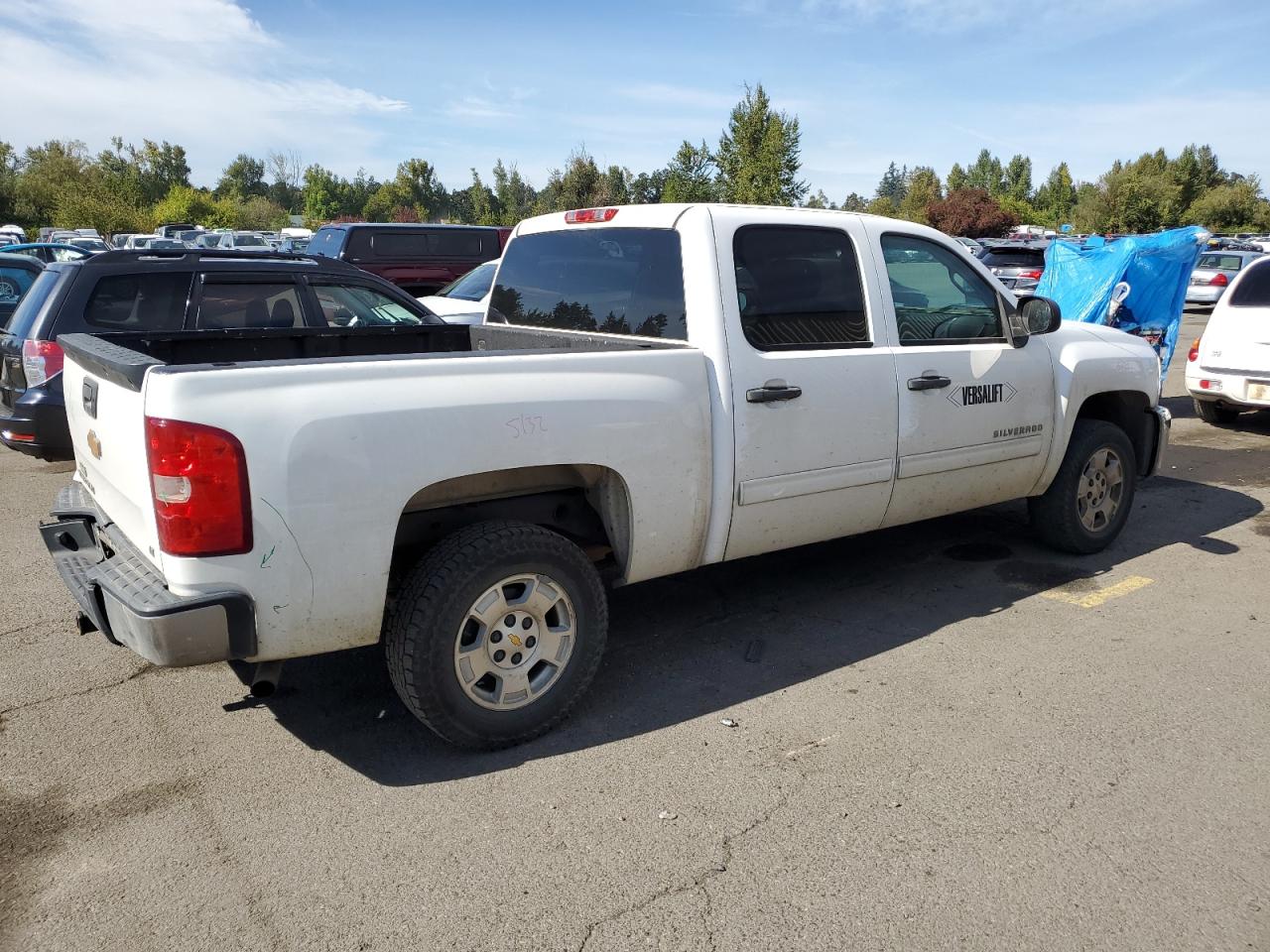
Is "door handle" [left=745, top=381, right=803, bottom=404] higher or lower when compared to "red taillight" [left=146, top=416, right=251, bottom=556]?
higher

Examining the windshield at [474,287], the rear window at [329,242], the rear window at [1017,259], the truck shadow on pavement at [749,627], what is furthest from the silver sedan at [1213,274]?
the truck shadow on pavement at [749,627]

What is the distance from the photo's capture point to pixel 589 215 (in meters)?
4.58

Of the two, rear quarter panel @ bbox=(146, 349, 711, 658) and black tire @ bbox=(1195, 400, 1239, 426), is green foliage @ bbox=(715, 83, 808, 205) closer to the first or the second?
black tire @ bbox=(1195, 400, 1239, 426)

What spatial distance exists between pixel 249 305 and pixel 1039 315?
547cm

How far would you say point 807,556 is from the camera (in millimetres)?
5590

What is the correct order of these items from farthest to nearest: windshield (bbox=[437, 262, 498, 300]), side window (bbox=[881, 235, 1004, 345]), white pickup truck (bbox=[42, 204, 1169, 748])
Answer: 1. windshield (bbox=[437, 262, 498, 300])
2. side window (bbox=[881, 235, 1004, 345])
3. white pickup truck (bbox=[42, 204, 1169, 748])

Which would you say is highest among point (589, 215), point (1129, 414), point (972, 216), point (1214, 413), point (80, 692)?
point (972, 216)

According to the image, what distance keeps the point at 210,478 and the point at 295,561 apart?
354 mm

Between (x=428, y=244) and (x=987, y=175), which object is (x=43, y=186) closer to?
(x=428, y=244)

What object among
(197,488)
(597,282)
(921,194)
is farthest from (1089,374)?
(921,194)

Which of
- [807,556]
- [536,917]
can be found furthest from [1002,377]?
[536,917]

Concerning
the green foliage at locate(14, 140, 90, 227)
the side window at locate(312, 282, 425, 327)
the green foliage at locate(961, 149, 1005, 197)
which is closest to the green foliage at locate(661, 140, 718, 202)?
the side window at locate(312, 282, 425, 327)

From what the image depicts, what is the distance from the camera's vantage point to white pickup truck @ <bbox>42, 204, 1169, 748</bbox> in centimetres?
286

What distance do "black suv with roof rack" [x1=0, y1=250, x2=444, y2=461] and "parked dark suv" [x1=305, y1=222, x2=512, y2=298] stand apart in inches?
336
